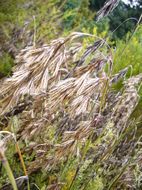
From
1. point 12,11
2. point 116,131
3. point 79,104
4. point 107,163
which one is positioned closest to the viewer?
point 79,104

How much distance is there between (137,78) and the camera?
1.60 metres

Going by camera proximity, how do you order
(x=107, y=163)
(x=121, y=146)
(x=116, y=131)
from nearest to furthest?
(x=116, y=131), (x=107, y=163), (x=121, y=146)

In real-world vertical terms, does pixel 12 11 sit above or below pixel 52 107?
above

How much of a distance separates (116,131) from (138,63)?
2101 mm

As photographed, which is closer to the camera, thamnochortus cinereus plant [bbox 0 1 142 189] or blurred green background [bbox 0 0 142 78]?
thamnochortus cinereus plant [bbox 0 1 142 189]

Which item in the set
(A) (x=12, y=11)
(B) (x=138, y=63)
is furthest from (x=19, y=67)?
(A) (x=12, y=11)

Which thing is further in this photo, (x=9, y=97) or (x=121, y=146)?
(x=121, y=146)

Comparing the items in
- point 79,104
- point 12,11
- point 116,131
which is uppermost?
point 12,11

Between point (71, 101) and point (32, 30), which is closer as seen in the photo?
point (71, 101)

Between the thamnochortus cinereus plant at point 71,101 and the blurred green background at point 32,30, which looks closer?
the thamnochortus cinereus plant at point 71,101

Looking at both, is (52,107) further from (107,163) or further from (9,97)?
(107,163)

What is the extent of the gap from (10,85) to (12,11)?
4.90 metres

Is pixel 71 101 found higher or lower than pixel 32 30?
lower

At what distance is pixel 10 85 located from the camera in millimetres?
934
